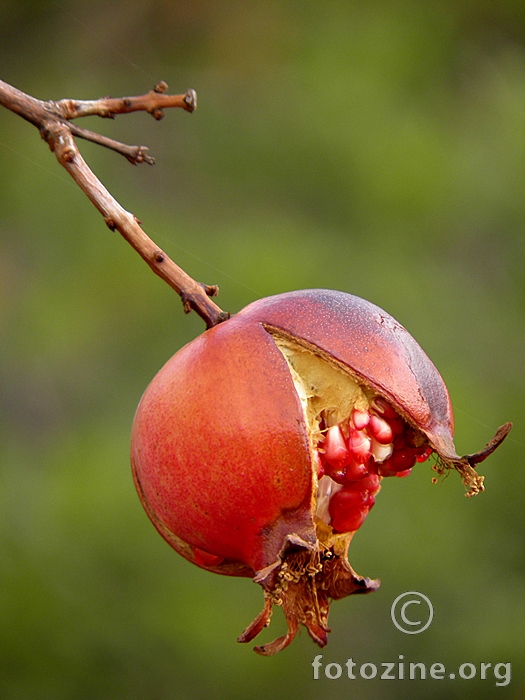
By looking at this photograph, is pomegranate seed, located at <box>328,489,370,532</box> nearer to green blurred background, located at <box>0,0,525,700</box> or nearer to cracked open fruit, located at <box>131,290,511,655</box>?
cracked open fruit, located at <box>131,290,511,655</box>

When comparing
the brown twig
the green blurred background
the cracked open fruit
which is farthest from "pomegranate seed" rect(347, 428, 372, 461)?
the green blurred background

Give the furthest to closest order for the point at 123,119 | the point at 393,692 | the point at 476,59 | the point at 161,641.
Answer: the point at 476,59 < the point at 123,119 < the point at 393,692 < the point at 161,641

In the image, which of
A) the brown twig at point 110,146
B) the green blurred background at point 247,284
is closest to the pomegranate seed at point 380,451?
the brown twig at point 110,146

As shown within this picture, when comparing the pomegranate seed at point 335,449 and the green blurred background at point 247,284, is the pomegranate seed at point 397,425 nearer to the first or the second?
the pomegranate seed at point 335,449

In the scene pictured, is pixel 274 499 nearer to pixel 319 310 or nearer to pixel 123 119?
pixel 319 310

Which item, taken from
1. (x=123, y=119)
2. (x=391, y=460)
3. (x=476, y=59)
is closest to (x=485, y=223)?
(x=476, y=59)

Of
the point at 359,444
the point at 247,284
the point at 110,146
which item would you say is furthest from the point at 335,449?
the point at 247,284

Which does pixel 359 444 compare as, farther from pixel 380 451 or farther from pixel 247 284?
pixel 247 284
